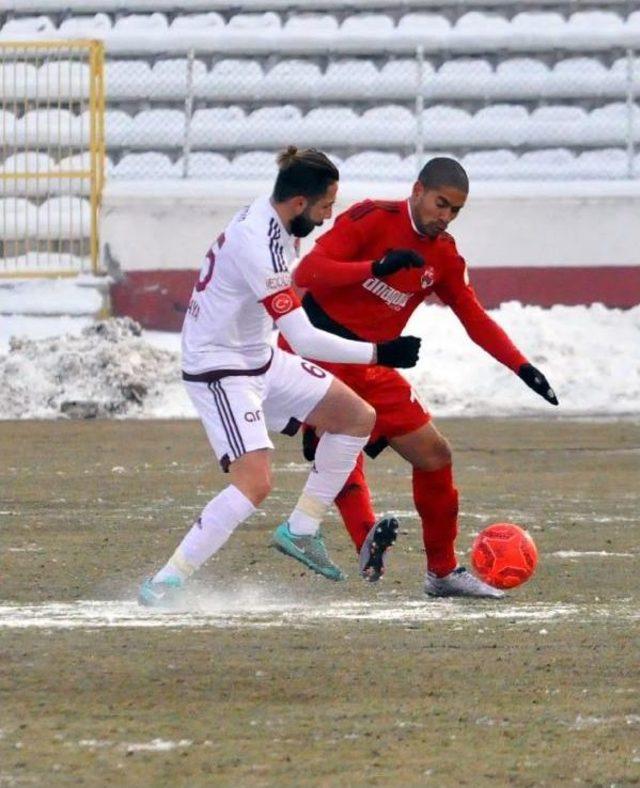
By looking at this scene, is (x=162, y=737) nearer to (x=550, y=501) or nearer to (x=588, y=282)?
(x=550, y=501)

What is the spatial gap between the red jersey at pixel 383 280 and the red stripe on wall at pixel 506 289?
12.4 metres

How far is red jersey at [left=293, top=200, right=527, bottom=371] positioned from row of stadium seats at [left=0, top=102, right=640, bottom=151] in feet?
48.8

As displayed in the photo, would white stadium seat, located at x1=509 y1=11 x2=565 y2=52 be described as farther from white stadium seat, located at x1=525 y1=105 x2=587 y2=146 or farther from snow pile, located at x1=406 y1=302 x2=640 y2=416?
snow pile, located at x1=406 y1=302 x2=640 y2=416

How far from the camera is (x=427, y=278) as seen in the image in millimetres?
8133

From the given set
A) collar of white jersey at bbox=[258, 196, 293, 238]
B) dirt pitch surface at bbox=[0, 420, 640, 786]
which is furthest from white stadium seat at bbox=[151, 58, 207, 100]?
collar of white jersey at bbox=[258, 196, 293, 238]

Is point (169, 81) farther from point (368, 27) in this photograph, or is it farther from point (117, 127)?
point (368, 27)

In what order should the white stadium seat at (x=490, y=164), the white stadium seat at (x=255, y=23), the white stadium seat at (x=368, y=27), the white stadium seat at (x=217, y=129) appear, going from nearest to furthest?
1. the white stadium seat at (x=490, y=164)
2. the white stadium seat at (x=217, y=129)
3. the white stadium seat at (x=368, y=27)
4. the white stadium seat at (x=255, y=23)

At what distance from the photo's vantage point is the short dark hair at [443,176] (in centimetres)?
794

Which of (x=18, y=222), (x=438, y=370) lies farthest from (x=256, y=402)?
(x=18, y=222)

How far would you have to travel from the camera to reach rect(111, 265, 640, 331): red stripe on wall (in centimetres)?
2080

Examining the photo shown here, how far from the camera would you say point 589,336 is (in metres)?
19.3

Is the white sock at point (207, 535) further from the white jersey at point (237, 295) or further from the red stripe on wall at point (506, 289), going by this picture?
the red stripe on wall at point (506, 289)

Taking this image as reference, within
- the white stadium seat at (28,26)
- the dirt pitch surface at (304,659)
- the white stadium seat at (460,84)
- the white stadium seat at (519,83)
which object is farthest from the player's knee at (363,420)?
the white stadium seat at (28,26)

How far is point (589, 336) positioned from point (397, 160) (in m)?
4.59
